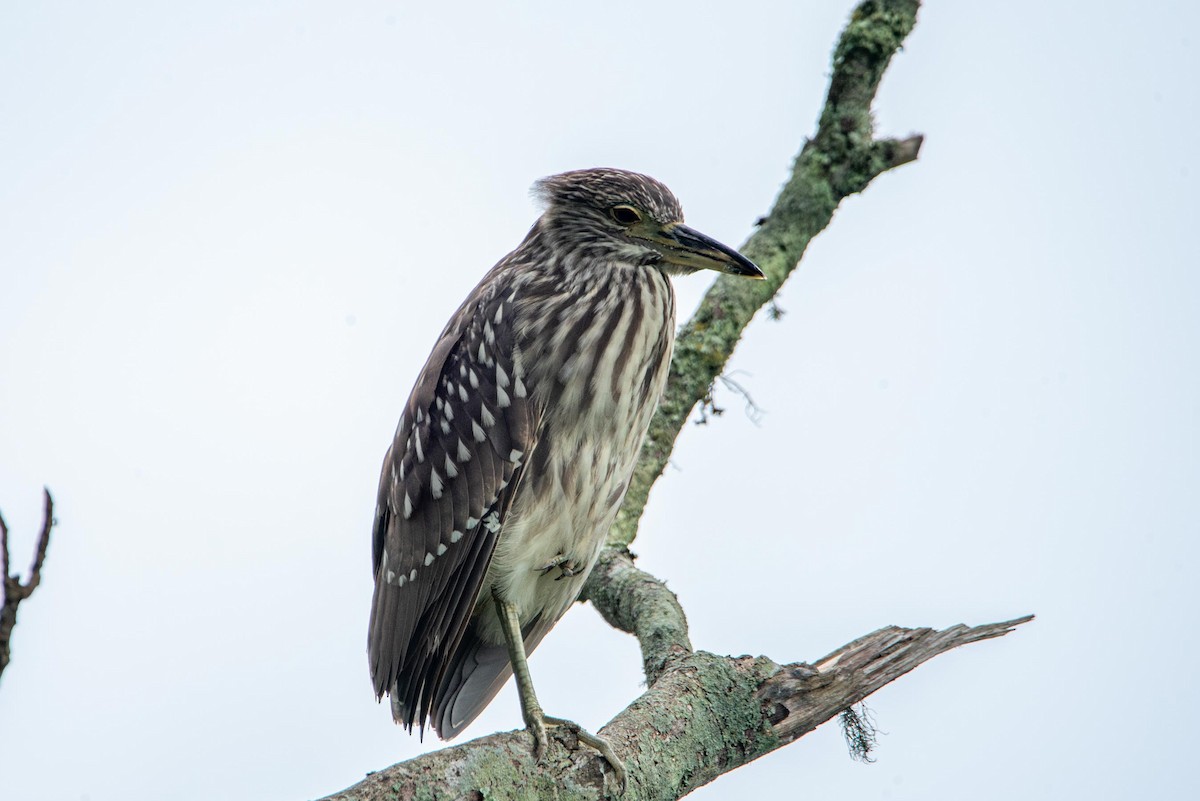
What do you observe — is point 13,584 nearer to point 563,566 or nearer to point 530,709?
point 530,709

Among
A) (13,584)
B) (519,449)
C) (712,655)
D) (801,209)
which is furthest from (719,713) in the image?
(801,209)

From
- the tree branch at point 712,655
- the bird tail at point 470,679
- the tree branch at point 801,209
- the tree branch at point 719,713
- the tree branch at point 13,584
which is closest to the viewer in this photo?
the tree branch at point 13,584

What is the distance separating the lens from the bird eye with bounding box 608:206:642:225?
3.93 m

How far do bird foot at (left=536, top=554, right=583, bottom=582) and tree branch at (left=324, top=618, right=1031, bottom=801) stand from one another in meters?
0.59

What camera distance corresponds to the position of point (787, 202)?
482 centimetres

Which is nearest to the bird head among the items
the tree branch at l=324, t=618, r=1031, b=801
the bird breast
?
the bird breast

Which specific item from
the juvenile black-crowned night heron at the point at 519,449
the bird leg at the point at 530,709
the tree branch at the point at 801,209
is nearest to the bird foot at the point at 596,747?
the bird leg at the point at 530,709

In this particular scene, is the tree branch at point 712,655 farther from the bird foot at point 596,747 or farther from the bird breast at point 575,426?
the bird breast at point 575,426

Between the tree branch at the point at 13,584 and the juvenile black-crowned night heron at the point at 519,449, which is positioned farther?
the juvenile black-crowned night heron at the point at 519,449

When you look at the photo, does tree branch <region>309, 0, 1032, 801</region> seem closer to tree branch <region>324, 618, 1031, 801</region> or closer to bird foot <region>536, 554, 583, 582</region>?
tree branch <region>324, 618, 1031, 801</region>

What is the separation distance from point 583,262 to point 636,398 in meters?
0.54

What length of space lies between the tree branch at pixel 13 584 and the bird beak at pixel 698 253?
2.85 metres

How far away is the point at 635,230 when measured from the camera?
394 cm

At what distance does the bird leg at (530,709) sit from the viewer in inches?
105
